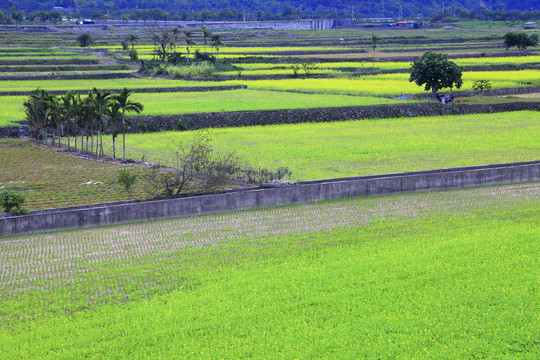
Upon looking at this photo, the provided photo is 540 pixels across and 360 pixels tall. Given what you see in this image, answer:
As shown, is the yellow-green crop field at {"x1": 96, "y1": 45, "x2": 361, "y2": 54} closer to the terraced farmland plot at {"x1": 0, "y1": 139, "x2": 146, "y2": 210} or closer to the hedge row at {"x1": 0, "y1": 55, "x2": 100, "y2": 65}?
the hedge row at {"x1": 0, "y1": 55, "x2": 100, "y2": 65}

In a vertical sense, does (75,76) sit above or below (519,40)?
below

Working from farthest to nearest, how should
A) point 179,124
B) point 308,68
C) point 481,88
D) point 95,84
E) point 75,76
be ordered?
point 308,68 → point 75,76 → point 95,84 → point 481,88 → point 179,124

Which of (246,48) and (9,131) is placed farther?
(246,48)

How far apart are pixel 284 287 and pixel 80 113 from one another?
73.7ft

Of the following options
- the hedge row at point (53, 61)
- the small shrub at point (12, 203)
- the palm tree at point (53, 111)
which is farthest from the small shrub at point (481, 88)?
the hedge row at point (53, 61)

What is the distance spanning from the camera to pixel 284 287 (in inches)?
577

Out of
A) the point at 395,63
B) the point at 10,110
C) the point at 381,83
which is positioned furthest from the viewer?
the point at 395,63

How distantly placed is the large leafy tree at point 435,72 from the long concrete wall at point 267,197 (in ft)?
84.5

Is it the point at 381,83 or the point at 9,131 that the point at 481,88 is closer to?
the point at 381,83

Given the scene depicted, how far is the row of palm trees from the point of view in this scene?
3181 centimetres

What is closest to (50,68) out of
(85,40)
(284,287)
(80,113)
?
(85,40)

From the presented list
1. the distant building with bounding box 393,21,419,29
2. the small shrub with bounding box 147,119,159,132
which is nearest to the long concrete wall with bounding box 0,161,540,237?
the small shrub with bounding box 147,119,159,132

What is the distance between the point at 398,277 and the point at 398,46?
98.2 meters

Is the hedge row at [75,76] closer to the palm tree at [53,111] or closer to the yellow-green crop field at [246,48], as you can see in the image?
the yellow-green crop field at [246,48]
